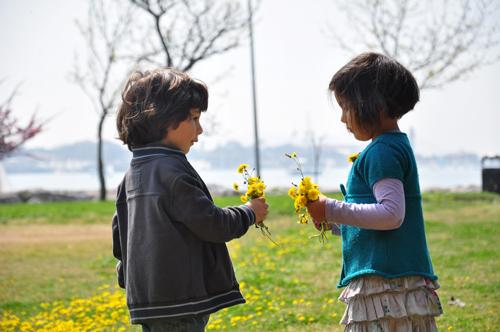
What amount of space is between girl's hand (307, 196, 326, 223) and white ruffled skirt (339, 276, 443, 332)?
0.91 ft

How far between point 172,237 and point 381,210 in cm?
75

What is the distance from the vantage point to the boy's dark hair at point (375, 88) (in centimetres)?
261

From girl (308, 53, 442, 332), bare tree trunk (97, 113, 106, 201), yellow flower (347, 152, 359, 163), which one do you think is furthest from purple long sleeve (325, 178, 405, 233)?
bare tree trunk (97, 113, 106, 201)

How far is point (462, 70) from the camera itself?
1722 centimetres

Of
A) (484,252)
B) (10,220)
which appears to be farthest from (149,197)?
(10,220)

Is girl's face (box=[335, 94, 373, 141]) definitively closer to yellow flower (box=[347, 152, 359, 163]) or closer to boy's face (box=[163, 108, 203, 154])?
yellow flower (box=[347, 152, 359, 163])

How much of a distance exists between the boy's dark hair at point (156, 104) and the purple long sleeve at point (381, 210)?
0.70 m

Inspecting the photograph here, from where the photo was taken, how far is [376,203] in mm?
2551

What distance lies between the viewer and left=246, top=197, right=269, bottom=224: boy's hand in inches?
113

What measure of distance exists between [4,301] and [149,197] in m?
4.19

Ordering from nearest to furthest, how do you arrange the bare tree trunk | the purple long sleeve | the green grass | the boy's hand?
1. the purple long sleeve
2. the boy's hand
3. the green grass
4. the bare tree trunk

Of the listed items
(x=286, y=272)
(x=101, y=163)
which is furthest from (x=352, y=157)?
(x=101, y=163)

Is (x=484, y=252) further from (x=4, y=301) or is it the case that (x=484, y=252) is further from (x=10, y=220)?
(x=10, y=220)

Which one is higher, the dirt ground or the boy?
the boy
